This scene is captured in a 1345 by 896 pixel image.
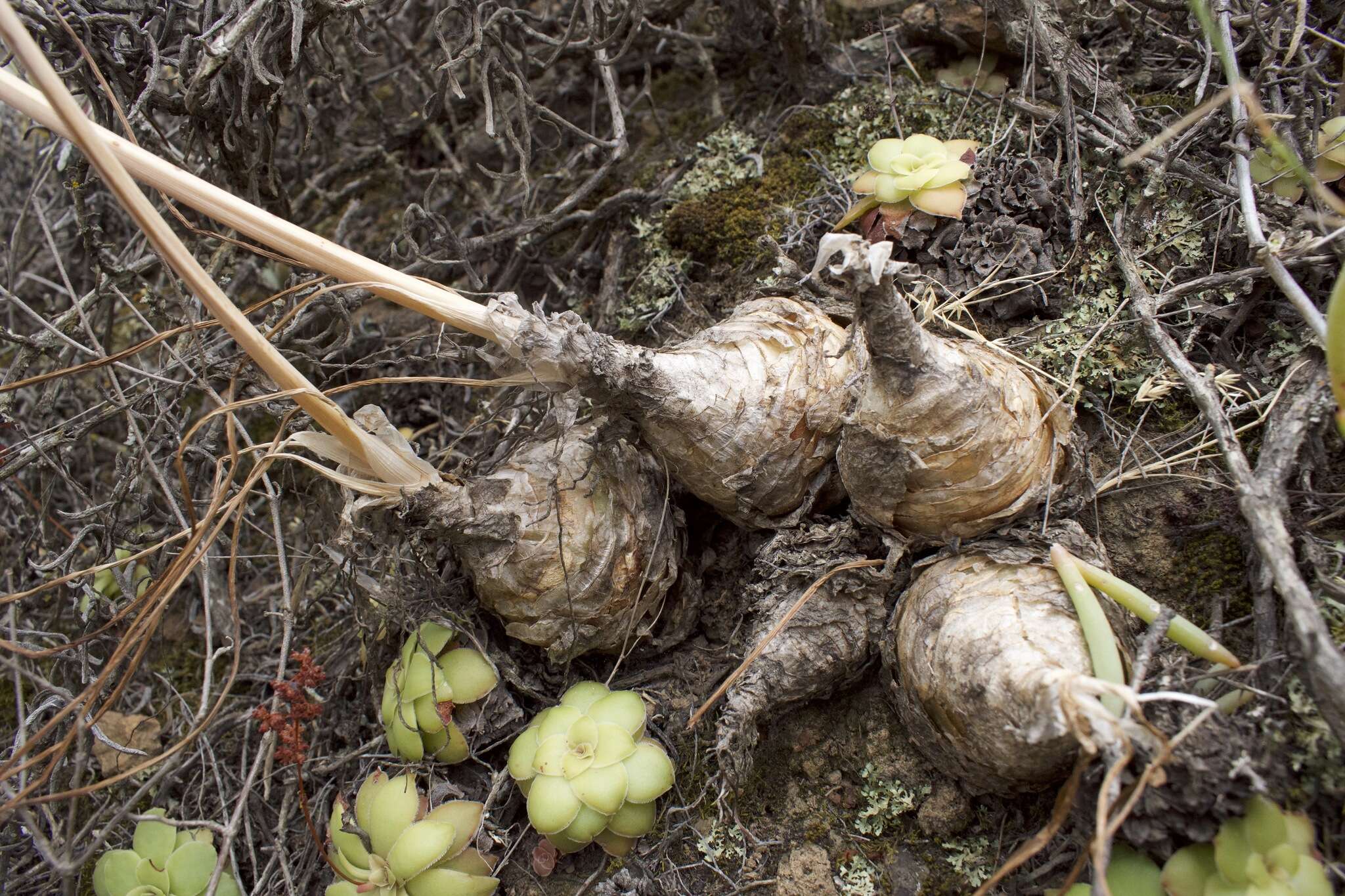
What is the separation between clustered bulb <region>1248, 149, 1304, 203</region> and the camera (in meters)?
1.55

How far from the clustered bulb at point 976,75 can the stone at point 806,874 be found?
5.45 ft

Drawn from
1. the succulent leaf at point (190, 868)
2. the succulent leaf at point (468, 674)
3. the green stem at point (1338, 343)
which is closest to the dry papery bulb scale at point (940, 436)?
the green stem at point (1338, 343)

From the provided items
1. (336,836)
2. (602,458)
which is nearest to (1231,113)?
(602,458)

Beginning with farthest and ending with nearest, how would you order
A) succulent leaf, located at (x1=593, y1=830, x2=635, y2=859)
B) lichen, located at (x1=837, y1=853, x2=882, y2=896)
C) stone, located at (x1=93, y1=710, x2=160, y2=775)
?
1. stone, located at (x1=93, y1=710, x2=160, y2=775)
2. succulent leaf, located at (x1=593, y1=830, x2=635, y2=859)
3. lichen, located at (x1=837, y1=853, x2=882, y2=896)

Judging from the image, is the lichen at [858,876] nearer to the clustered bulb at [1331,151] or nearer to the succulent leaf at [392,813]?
the succulent leaf at [392,813]

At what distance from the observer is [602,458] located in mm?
1619

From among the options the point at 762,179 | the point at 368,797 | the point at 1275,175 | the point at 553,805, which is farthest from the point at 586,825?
the point at 1275,175

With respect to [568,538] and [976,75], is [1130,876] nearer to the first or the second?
[568,538]

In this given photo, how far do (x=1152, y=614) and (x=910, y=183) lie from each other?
3.09 ft

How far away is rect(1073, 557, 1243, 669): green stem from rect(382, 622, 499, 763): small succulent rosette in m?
1.06

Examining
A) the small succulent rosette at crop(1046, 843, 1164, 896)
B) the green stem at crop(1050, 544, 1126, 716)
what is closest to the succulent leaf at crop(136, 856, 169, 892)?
the small succulent rosette at crop(1046, 843, 1164, 896)

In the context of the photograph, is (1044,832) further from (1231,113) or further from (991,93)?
(991,93)

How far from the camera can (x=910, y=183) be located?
1.73 metres

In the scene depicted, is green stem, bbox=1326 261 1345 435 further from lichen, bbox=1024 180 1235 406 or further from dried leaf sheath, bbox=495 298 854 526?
dried leaf sheath, bbox=495 298 854 526
